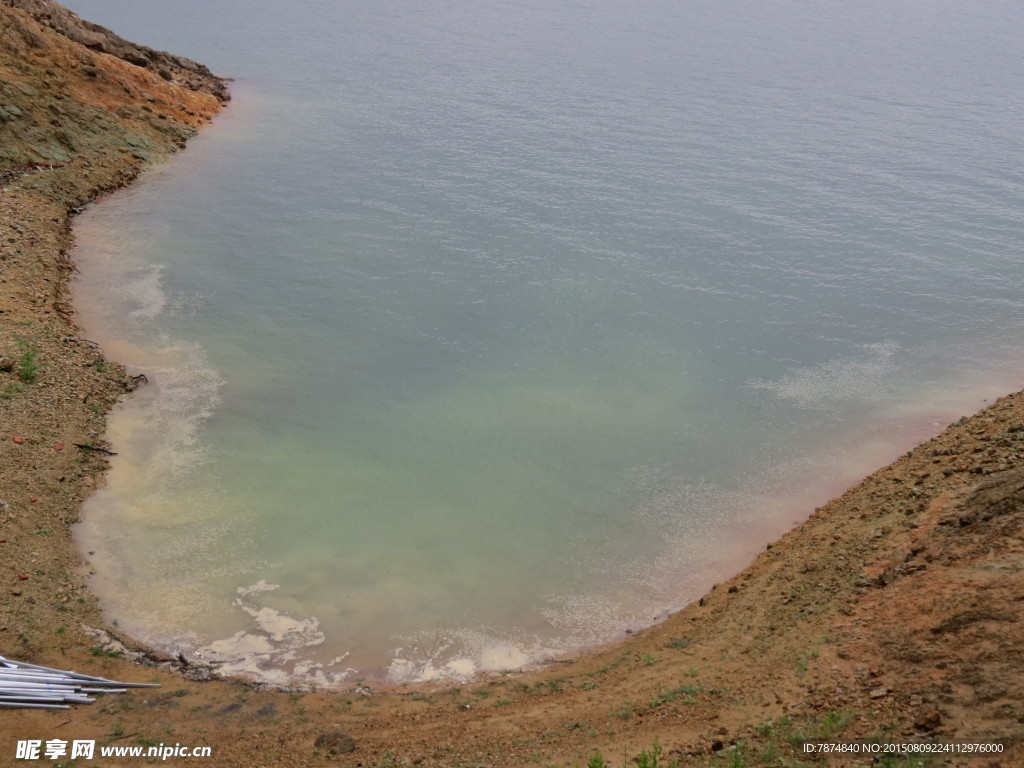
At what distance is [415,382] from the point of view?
26.1 m

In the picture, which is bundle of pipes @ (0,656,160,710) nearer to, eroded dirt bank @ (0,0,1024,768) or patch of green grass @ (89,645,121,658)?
eroded dirt bank @ (0,0,1024,768)

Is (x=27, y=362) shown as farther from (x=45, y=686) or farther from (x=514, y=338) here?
(x=514, y=338)

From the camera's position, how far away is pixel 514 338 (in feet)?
92.1

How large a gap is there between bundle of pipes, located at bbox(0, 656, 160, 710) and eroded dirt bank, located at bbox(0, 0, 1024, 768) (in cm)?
25

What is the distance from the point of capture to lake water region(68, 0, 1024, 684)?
1919 centimetres

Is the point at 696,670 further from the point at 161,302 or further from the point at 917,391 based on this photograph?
the point at 161,302

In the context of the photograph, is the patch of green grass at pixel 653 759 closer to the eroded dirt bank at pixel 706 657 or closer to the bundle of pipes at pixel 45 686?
the eroded dirt bank at pixel 706 657

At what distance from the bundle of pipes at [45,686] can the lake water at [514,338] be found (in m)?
2.02

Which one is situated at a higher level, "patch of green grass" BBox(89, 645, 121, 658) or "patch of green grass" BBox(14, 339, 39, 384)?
"patch of green grass" BBox(14, 339, 39, 384)

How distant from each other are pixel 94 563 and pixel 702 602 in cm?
1304

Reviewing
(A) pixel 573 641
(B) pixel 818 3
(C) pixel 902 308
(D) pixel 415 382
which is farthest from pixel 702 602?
(B) pixel 818 3

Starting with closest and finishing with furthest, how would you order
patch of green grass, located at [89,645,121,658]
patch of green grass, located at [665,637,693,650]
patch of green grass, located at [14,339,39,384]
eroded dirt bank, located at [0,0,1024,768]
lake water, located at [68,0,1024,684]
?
eroded dirt bank, located at [0,0,1024,768]
patch of green grass, located at [89,645,121,658]
patch of green grass, located at [665,637,693,650]
lake water, located at [68,0,1024,684]
patch of green grass, located at [14,339,39,384]

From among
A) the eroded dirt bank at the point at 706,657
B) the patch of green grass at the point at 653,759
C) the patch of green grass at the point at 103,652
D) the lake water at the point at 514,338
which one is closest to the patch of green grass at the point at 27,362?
the eroded dirt bank at the point at 706,657

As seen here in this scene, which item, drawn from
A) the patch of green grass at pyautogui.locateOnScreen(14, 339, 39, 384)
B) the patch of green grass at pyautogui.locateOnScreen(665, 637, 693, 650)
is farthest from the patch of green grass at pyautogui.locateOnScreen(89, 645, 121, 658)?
the patch of green grass at pyautogui.locateOnScreen(665, 637, 693, 650)
